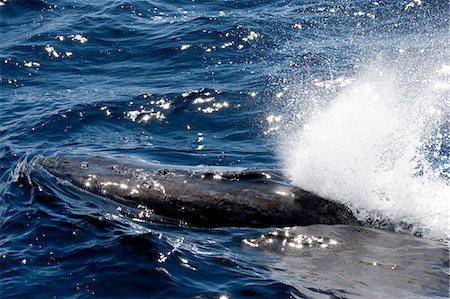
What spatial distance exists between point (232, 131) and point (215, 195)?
3.93 m

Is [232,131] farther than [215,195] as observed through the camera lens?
Yes

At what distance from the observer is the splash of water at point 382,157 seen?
7333 mm

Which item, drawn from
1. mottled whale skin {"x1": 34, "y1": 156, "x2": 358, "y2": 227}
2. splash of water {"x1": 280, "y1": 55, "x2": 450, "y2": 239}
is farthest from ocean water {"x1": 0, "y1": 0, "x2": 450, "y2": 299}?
mottled whale skin {"x1": 34, "y1": 156, "x2": 358, "y2": 227}

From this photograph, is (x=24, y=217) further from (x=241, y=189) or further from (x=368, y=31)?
(x=368, y=31)

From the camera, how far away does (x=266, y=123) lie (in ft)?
37.9

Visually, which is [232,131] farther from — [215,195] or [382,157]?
[215,195]

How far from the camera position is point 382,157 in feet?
26.7

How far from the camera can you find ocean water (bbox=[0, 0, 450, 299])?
6.38m

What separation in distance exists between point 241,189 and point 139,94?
5.71 meters

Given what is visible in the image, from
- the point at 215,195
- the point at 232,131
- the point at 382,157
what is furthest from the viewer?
the point at 232,131

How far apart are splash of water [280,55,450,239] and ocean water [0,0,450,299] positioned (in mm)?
24

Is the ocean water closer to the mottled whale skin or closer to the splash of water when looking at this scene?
the splash of water

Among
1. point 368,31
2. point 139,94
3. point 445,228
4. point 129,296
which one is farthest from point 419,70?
point 129,296

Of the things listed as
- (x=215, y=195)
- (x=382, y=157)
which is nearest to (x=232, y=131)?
(x=382, y=157)
